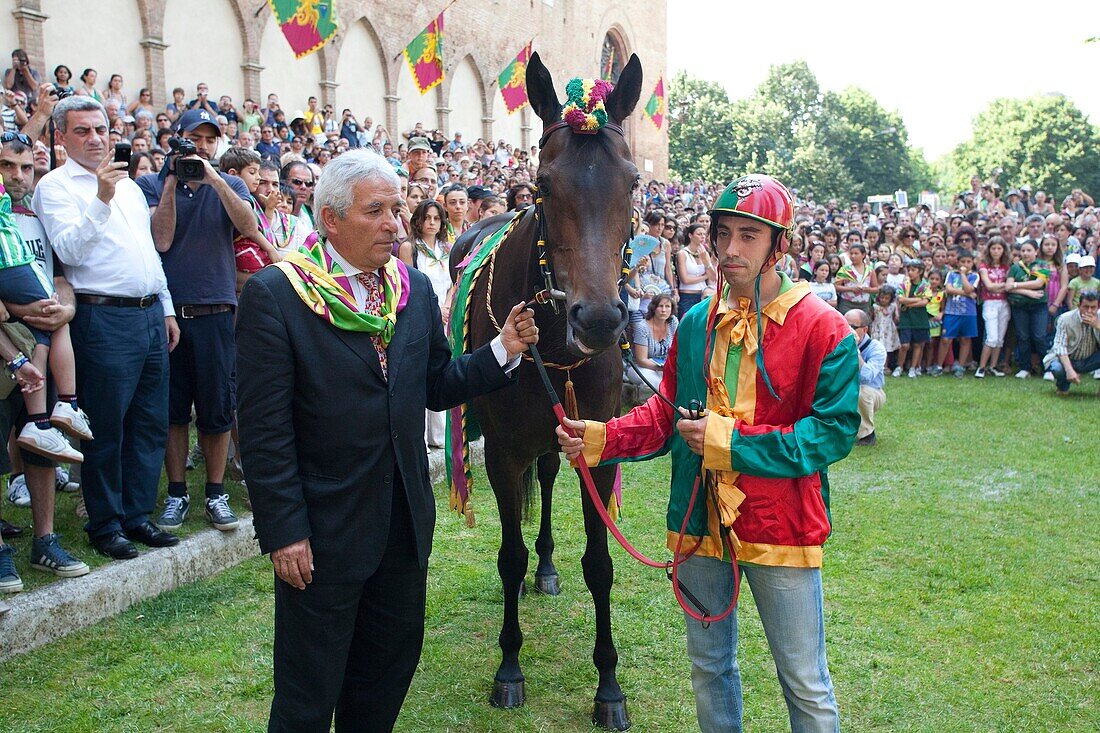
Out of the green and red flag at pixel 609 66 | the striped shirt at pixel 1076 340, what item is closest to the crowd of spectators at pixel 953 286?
the striped shirt at pixel 1076 340

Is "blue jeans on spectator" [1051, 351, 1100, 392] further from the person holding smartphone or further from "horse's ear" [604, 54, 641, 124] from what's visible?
the person holding smartphone

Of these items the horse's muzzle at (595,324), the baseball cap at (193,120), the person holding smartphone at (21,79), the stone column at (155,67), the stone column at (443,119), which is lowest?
the horse's muzzle at (595,324)

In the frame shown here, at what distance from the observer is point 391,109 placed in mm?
28391

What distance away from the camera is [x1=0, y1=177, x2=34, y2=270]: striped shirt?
4.32m

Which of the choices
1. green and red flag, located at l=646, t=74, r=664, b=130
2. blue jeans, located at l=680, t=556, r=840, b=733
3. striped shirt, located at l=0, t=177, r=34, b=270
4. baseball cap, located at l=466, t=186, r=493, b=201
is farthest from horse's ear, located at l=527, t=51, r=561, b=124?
green and red flag, located at l=646, t=74, r=664, b=130

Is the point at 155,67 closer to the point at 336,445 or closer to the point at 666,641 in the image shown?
the point at 666,641

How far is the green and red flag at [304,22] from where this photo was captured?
17.1 metres

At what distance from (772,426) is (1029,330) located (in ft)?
39.4

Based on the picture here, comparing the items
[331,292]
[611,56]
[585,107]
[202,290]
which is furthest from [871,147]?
[331,292]

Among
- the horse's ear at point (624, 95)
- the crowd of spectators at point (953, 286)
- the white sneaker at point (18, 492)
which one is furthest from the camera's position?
the crowd of spectators at point (953, 286)

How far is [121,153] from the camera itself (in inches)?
177

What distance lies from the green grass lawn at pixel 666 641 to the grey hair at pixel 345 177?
2.36 metres

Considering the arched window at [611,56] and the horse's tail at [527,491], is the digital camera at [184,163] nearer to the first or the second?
the horse's tail at [527,491]

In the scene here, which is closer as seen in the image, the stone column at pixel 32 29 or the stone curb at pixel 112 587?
the stone curb at pixel 112 587
